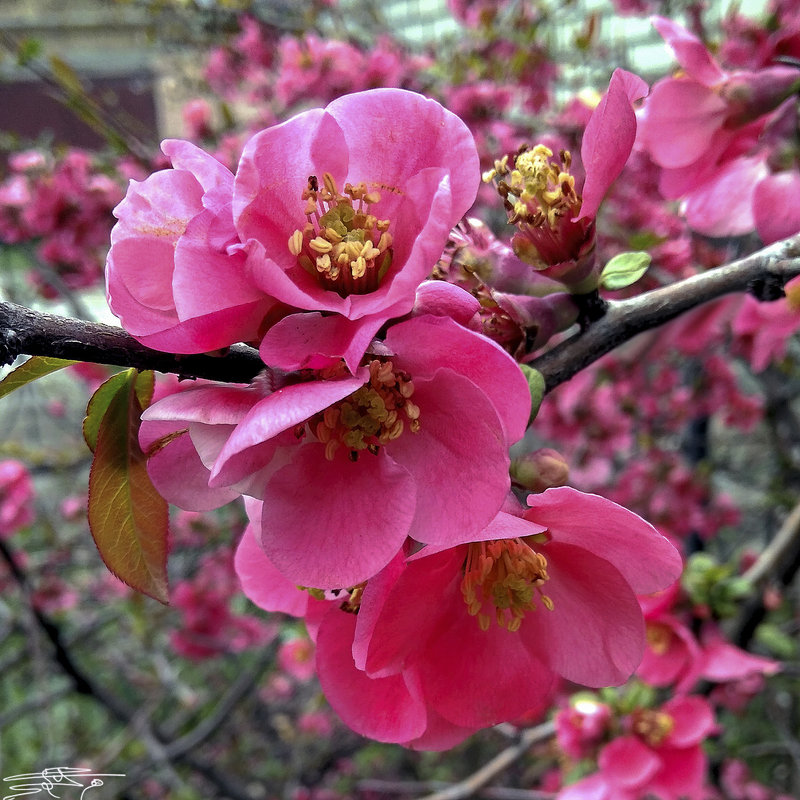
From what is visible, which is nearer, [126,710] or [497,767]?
[497,767]

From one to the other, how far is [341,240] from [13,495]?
229 centimetres

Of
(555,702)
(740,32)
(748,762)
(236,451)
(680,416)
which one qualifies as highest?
(236,451)

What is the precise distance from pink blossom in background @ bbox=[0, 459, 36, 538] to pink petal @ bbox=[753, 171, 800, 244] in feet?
7.55

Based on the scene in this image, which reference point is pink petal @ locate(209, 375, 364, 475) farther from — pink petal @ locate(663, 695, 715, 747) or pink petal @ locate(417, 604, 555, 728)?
pink petal @ locate(663, 695, 715, 747)

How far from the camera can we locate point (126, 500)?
439 millimetres

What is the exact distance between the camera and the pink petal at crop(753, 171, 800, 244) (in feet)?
2.35

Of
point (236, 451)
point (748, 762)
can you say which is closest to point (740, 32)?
point (236, 451)

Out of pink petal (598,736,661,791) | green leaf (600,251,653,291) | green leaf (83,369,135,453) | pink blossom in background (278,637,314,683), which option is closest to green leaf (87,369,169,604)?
green leaf (83,369,135,453)

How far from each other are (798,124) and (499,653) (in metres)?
0.79

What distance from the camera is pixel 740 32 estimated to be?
5.33 ft

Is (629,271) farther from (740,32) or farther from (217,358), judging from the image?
(740,32)

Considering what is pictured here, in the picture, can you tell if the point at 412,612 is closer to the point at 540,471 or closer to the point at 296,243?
the point at 540,471

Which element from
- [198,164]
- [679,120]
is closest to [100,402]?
[198,164]

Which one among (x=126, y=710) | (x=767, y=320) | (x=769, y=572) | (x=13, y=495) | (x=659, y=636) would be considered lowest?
(x=126, y=710)
